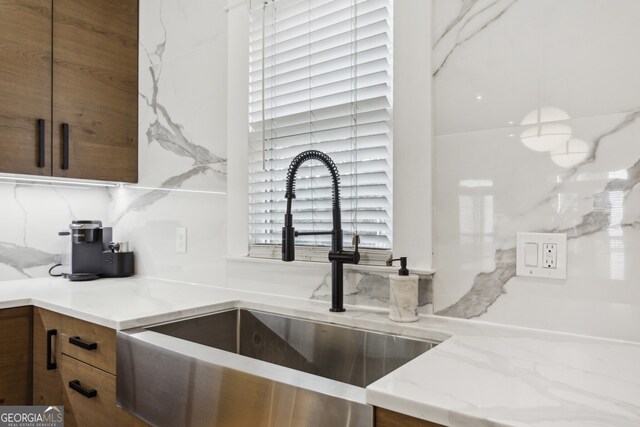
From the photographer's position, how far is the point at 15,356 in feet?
5.05

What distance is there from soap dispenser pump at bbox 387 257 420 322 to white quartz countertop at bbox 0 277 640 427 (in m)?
0.03

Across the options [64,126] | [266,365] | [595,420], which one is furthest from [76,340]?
[595,420]

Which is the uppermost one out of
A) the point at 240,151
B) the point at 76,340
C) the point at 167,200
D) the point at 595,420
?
the point at 240,151

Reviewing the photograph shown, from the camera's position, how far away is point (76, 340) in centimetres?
137

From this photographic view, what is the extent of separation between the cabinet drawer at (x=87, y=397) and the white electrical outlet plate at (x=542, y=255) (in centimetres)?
115

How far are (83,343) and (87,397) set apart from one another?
16 centimetres

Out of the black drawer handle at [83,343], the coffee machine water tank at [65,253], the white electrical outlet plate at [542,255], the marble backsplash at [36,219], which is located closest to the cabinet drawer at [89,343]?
the black drawer handle at [83,343]

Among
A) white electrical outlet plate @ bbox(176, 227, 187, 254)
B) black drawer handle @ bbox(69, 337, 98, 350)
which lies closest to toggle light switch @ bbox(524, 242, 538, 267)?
black drawer handle @ bbox(69, 337, 98, 350)

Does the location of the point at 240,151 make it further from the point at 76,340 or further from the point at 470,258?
the point at 470,258

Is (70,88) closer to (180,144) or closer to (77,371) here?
(180,144)

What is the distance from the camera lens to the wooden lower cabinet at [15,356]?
1.51m

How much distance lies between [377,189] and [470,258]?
0.36 metres

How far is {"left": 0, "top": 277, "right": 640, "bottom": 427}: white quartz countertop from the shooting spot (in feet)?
2.18

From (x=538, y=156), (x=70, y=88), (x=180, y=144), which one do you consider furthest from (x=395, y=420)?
(x=70, y=88)
